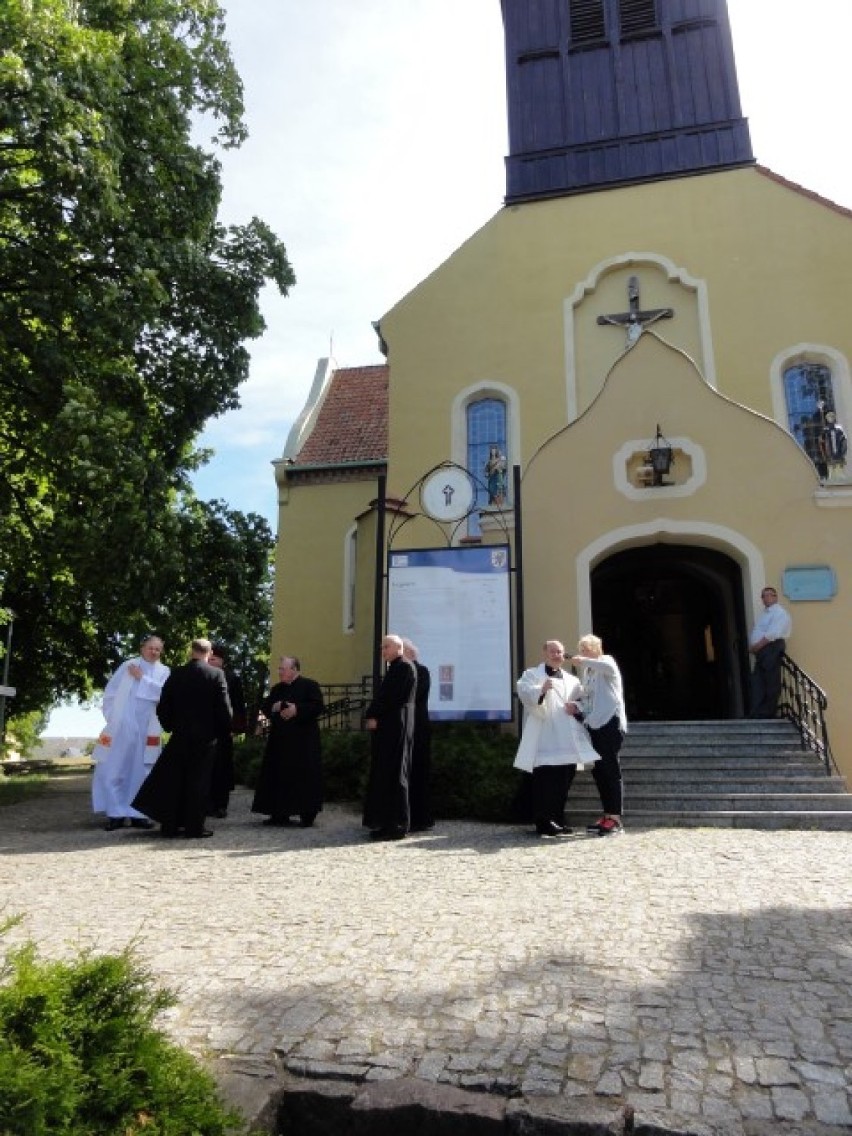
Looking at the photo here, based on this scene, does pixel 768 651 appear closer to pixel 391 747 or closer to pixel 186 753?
pixel 391 747

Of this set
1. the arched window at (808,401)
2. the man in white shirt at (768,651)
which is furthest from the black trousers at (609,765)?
the arched window at (808,401)

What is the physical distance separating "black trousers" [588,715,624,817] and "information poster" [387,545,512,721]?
2.43 m

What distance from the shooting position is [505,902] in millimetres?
4883

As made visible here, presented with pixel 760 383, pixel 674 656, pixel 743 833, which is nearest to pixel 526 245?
pixel 760 383

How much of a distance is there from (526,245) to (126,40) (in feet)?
29.3

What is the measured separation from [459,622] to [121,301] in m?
6.72

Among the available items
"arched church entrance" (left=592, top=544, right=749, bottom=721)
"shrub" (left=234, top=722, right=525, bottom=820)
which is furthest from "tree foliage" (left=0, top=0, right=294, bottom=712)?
"arched church entrance" (left=592, top=544, right=749, bottom=721)

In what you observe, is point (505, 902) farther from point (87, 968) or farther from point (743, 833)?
point (743, 833)

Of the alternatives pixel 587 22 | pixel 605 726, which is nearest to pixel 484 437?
pixel 605 726

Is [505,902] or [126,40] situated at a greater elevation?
[126,40]

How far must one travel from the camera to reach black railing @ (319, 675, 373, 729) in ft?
46.9

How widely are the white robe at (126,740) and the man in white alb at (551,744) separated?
13.2 ft

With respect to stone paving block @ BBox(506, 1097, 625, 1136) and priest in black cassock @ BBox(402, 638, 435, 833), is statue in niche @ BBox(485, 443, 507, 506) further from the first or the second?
stone paving block @ BBox(506, 1097, 625, 1136)

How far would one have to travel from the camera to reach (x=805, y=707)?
10.5 meters
